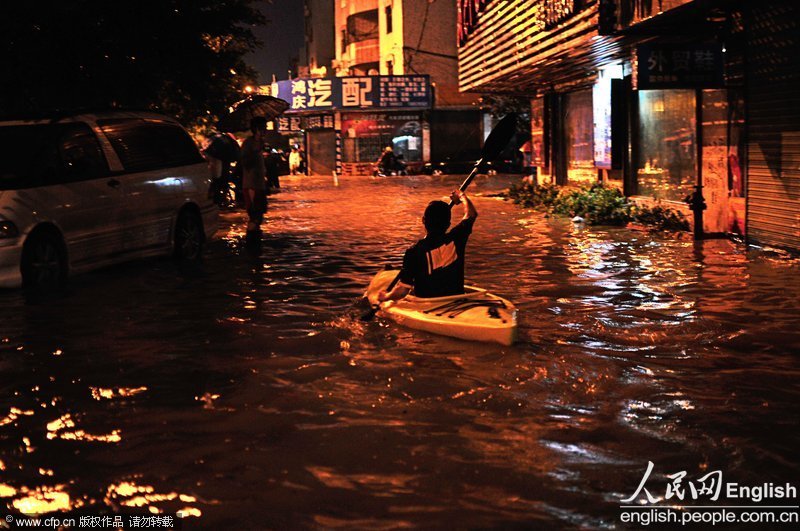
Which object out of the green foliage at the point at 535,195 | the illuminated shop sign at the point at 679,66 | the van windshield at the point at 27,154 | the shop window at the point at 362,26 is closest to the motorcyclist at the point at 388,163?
the shop window at the point at 362,26

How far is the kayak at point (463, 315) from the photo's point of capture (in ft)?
26.8

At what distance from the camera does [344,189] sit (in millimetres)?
39906

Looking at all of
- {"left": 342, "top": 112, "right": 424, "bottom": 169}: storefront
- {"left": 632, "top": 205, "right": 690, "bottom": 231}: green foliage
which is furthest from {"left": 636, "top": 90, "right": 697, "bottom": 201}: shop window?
{"left": 342, "top": 112, "right": 424, "bottom": 169}: storefront

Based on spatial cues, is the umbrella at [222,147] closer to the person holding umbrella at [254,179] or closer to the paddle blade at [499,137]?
the person holding umbrella at [254,179]

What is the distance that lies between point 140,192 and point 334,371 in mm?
6956

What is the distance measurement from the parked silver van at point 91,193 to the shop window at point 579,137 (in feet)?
40.5

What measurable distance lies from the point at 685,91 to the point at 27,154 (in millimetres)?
11206

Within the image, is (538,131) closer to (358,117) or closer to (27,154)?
(27,154)

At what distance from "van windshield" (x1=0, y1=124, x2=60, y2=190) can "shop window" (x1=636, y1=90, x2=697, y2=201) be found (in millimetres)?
10061

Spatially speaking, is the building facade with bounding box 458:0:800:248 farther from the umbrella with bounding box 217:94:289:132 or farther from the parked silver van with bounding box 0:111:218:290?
the parked silver van with bounding box 0:111:218:290

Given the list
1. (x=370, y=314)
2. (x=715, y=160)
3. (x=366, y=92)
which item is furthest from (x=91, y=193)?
(x=366, y=92)

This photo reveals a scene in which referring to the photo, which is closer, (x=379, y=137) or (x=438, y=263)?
(x=438, y=263)

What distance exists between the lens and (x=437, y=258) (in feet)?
28.9

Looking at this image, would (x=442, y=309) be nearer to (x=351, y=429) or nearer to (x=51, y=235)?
(x=351, y=429)
